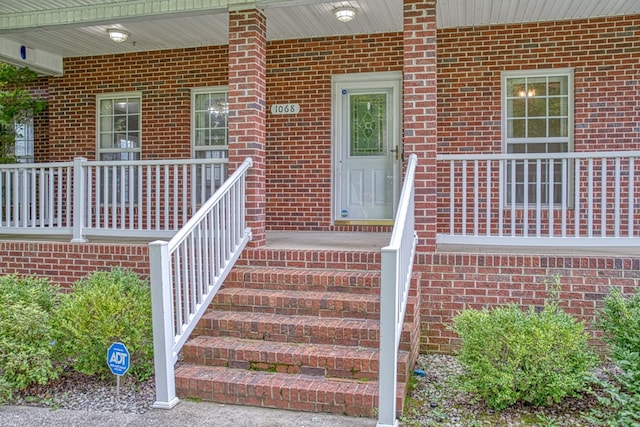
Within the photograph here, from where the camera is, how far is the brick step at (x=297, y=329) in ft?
14.1

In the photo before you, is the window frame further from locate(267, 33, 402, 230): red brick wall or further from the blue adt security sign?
the blue adt security sign

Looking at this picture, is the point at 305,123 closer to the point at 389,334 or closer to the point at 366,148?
the point at 366,148

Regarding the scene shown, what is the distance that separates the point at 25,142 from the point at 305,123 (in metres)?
5.14

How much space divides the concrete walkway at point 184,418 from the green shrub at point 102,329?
0.51 m

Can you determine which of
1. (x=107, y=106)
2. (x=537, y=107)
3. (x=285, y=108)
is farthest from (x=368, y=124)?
(x=107, y=106)

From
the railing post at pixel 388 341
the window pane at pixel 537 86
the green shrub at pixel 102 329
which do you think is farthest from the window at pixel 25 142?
the railing post at pixel 388 341

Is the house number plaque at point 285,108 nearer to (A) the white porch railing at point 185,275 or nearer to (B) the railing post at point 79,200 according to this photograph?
(A) the white porch railing at point 185,275

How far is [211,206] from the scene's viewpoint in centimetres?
467

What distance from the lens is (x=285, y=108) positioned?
805 cm

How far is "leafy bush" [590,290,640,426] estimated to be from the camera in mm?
3348

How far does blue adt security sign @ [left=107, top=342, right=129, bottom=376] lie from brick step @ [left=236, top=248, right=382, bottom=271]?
5.65 ft

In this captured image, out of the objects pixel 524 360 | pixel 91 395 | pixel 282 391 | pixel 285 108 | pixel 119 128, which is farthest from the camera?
pixel 119 128

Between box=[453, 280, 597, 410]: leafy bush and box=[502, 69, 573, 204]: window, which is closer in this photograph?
box=[453, 280, 597, 410]: leafy bush

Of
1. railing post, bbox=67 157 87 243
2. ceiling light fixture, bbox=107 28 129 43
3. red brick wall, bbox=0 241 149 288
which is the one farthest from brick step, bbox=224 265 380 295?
ceiling light fixture, bbox=107 28 129 43
